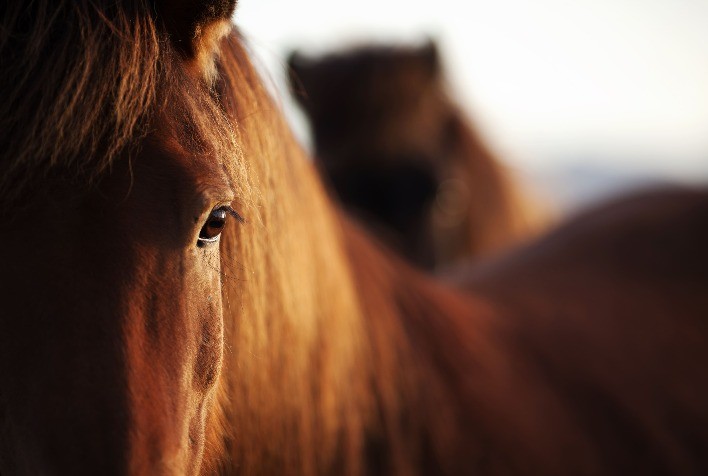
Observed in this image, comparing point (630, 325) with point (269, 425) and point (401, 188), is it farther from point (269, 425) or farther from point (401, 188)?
point (401, 188)

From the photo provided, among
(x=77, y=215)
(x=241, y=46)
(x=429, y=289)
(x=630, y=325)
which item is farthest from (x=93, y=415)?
(x=630, y=325)

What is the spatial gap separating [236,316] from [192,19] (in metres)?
0.53

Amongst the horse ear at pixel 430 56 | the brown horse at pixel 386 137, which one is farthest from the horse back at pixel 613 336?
the horse ear at pixel 430 56

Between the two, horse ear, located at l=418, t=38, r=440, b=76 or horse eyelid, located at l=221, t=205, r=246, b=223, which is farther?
horse ear, located at l=418, t=38, r=440, b=76

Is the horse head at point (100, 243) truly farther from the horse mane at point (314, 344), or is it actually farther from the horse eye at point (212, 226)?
the horse mane at point (314, 344)

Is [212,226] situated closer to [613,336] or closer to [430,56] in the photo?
[613,336]

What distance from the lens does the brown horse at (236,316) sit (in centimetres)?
90

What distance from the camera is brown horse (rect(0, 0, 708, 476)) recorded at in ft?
2.96

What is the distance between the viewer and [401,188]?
4715 mm

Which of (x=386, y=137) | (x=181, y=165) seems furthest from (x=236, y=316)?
(x=386, y=137)

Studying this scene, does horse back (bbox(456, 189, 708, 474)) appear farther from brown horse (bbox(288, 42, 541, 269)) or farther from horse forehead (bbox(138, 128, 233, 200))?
brown horse (bbox(288, 42, 541, 269))

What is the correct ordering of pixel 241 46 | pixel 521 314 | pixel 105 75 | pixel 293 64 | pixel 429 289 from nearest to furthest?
pixel 105 75, pixel 241 46, pixel 429 289, pixel 521 314, pixel 293 64

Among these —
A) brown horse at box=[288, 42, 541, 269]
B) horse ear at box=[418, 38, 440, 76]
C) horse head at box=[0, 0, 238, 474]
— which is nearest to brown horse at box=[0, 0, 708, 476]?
horse head at box=[0, 0, 238, 474]

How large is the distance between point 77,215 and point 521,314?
1692 millimetres
